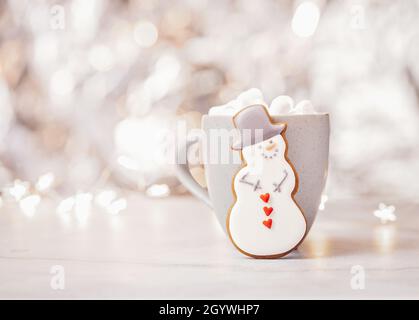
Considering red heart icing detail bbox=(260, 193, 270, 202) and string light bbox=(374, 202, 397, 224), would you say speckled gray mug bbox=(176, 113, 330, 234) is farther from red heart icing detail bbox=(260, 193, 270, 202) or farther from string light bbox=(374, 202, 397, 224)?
string light bbox=(374, 202, 397, 224)

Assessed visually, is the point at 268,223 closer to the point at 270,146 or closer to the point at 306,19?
the point at 270,146

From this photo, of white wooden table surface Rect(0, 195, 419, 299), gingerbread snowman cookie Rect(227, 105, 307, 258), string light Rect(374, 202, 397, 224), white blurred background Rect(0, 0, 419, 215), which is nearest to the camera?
white wooden table surface Rect(0, 195, 419, 299)

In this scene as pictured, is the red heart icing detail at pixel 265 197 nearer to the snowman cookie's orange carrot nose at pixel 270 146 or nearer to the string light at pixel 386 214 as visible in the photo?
the snowman cookie's orange carrot nose at pixel 270 146

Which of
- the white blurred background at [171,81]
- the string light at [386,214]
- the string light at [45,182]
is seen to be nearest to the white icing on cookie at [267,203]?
the string light at [386,214]

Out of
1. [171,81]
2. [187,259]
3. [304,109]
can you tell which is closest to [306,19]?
[171,81]

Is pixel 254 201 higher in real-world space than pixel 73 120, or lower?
lower

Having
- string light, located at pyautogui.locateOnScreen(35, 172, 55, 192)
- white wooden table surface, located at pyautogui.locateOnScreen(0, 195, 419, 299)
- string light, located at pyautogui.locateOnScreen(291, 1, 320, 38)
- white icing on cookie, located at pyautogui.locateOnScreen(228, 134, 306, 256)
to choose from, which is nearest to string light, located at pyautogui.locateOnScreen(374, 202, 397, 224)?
white wooden table surface, located at pyautogui.locateOnScreen(0, 195, 419, 299)

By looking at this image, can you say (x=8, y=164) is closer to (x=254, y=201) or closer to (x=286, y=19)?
(x=286, y=19)

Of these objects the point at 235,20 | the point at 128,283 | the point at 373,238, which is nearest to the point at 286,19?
the point at 235,20
